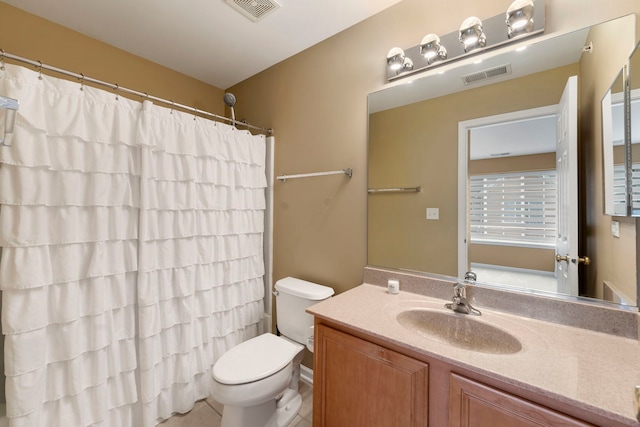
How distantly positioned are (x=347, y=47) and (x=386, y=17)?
0.29 metres

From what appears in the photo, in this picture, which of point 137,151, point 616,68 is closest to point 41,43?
point 137,151

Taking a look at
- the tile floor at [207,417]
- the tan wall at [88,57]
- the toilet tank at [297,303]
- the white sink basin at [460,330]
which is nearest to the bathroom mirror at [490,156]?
the white sink basin at [460,330]

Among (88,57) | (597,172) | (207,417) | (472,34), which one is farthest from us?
(88,57)

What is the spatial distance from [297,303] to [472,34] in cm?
180

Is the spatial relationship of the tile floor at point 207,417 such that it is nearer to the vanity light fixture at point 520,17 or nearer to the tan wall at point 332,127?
the tan wall at point 332,127

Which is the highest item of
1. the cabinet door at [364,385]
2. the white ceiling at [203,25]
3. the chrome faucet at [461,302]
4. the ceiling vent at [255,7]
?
the white ceiling at [203,25]

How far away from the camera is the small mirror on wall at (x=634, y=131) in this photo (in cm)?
89

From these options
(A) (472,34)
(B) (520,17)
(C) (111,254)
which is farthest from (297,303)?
(B) (520,17)

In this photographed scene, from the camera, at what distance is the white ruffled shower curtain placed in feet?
3.82

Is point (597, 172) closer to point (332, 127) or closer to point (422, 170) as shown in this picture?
point (422, 170)

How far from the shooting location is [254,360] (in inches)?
57.1

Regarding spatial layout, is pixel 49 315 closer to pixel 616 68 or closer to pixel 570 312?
pixel 570 312

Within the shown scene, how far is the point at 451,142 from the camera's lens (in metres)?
1.39

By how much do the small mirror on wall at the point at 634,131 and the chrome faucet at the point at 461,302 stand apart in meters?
0.62
